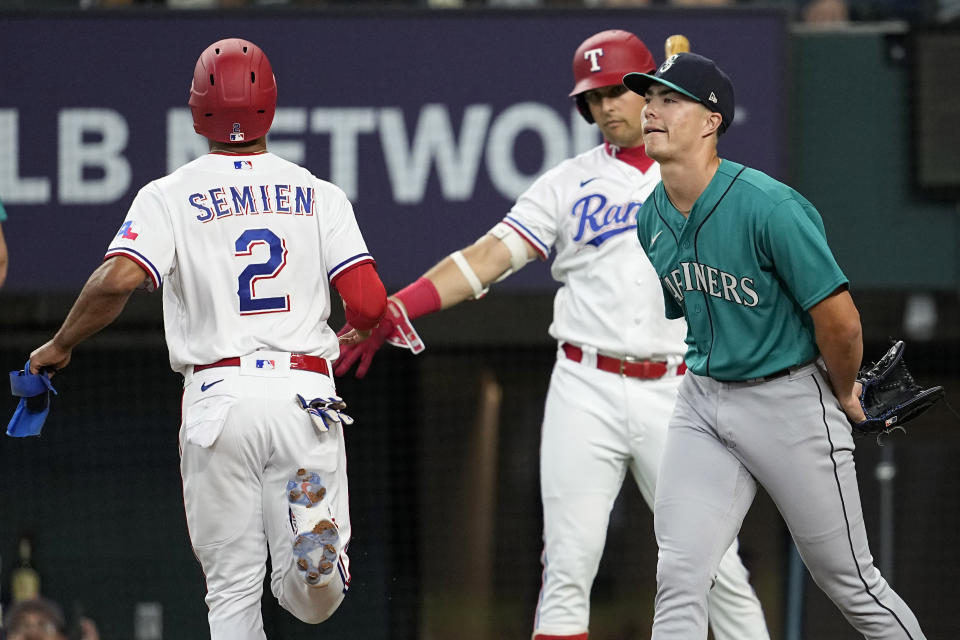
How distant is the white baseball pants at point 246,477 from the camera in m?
3.76

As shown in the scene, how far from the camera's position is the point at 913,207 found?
6879 millimetres

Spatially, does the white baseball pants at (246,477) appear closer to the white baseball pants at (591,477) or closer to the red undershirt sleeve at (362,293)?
the red undershirt sleeve at (362,293)

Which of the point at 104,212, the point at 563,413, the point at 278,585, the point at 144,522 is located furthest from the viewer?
the point at 144,522

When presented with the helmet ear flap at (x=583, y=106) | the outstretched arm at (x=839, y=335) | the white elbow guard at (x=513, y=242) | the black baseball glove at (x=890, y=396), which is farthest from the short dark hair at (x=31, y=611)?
the outstretched arm at (x=839, y=335)

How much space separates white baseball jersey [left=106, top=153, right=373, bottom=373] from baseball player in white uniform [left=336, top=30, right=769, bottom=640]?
0.77 metres

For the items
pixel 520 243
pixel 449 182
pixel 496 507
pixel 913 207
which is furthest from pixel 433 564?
pixel 520 243

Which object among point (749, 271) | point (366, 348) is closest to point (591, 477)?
point (366, 348)

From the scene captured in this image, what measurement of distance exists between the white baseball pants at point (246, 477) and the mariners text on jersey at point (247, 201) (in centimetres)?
43

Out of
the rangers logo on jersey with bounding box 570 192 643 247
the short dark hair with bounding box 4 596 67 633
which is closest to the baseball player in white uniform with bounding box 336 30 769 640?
the rangers logo on jersey with bounding box 570 192 643 247

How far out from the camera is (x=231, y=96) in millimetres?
3891

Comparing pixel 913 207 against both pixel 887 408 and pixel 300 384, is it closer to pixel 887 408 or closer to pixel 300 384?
pixel 887 408

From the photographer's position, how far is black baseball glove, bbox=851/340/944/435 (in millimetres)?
3777

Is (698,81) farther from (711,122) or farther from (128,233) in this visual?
(128,233)

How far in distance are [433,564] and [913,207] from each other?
3.84 metres
